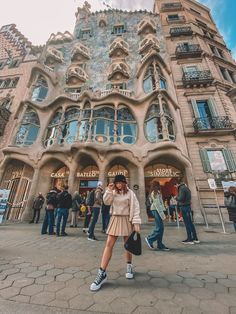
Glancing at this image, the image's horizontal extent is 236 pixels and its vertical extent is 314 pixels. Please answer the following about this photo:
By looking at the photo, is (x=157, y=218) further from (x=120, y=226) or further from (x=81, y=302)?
(x=81, y=302)

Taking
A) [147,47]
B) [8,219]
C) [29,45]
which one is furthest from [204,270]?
[29,45]

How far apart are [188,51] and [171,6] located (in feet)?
37.9

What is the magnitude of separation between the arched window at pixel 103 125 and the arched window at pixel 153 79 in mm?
4201

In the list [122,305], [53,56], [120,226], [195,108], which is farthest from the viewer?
[53,56]

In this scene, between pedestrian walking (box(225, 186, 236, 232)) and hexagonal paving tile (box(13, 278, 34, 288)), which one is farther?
pedestrian walking (box(225, 186, 236, 232))

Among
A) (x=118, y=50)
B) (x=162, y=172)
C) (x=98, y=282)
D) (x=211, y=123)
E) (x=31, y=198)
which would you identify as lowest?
(x=98, y=282)

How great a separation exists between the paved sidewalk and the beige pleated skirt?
0.77 m

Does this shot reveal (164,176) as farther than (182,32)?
No

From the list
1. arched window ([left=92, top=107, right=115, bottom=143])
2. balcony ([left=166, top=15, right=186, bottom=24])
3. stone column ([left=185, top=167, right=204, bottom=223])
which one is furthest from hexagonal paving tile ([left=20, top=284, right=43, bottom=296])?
balcony ([left=166, top=15, right=186, bottom=24])

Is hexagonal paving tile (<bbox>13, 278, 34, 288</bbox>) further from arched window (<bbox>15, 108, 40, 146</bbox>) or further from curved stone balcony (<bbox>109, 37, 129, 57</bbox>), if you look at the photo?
curved stone balcony (<bbox>109, 37, 129, 57</bbox>)

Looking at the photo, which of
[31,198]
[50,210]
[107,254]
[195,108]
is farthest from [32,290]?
[195,108]

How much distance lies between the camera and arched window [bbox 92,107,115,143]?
1395 cm

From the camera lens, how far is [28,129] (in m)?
15.9

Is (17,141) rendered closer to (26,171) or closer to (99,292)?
(26,171)
